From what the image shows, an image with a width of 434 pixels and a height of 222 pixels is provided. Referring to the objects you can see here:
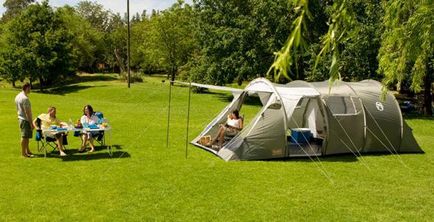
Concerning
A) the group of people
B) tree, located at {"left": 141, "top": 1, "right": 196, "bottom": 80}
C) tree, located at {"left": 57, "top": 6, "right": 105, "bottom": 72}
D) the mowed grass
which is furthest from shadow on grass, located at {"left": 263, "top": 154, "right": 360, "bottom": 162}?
tree, located at {"left": 57, "top": 6, "right": 105, "bottom": 72}

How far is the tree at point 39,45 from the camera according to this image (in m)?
33.4

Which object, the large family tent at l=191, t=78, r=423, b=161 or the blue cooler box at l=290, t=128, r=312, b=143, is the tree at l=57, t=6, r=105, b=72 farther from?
the blue cooler box at l=290, t=128, r=312, b=143

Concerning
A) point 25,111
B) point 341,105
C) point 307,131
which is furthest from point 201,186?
point 341,105

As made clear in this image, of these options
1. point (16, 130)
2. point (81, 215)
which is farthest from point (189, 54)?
point (81, 215)

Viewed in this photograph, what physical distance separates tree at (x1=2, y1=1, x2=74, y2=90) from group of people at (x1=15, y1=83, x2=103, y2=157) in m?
24.6

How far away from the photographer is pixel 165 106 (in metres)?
24.4

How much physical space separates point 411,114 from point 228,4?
12.8 metres

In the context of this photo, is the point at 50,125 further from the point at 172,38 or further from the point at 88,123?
the point at 172,38

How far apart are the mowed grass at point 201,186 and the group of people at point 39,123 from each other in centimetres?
38

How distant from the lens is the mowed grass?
716 centimetres

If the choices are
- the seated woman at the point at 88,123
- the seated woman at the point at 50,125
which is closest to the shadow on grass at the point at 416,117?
the seated woman at the point at 88,123

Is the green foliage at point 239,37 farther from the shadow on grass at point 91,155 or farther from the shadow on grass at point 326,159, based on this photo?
the shadow on grass at point 91,155

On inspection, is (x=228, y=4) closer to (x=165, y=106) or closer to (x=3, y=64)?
(x=165, y=106)

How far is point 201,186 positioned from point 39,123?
4.51 meters
